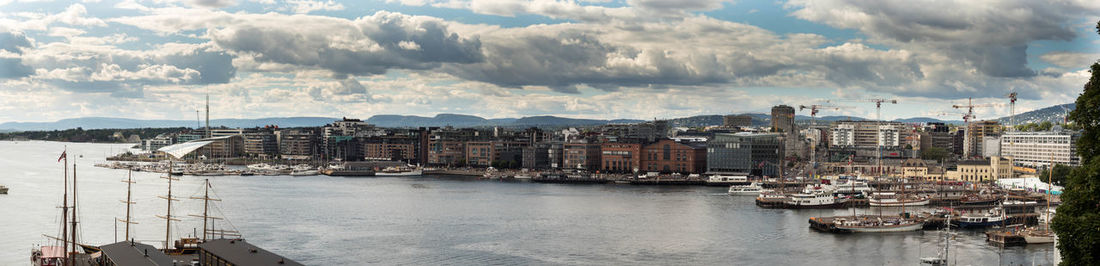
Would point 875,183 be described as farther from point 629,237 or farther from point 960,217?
point 629,237

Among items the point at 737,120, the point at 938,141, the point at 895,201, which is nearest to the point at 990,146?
the point at 938,141

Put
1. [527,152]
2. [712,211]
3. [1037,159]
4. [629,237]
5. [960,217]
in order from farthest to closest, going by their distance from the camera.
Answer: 1. [527,152]
2. [1037,159]
3. [712,211]
4. [960,217]
5. [629,237]

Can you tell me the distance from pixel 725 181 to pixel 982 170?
1183 cm

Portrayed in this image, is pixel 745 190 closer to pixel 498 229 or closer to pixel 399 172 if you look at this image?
pixel 498 229

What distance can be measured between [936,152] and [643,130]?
819 inches

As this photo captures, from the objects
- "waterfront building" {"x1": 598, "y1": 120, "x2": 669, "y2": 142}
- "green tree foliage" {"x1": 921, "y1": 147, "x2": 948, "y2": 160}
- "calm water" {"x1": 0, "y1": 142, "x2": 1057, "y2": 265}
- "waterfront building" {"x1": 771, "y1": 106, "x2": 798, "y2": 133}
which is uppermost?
"waterfront building" {"x1": 771, "y1": 106, "x2": 798, "y2": 133}

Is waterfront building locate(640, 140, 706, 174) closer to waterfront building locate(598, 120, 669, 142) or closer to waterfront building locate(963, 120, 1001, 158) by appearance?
waterfront building locate(598, 120, 669, 142)

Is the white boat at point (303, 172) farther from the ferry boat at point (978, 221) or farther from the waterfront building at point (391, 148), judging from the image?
the ferry boat at point (978, 221)

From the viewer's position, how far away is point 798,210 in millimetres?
28094

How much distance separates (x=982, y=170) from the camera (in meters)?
41.7

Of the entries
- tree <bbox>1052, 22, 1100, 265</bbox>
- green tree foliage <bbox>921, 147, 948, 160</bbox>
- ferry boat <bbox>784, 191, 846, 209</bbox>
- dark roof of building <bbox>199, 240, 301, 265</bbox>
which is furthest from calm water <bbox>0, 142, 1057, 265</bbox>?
green tree foliage <bbox>921, 147, 948, 160</bbox>

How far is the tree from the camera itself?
6.79 m

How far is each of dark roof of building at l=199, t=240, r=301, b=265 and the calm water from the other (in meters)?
4.31

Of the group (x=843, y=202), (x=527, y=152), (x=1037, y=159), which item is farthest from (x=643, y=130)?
(x=843, y=202)
